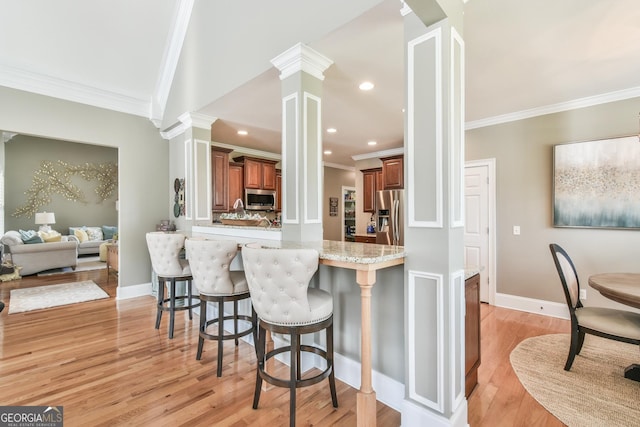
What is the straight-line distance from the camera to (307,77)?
93.7 inches

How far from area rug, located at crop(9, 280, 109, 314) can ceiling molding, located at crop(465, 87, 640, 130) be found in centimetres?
620

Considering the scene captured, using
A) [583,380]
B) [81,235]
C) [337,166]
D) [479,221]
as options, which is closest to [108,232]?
[81,235]

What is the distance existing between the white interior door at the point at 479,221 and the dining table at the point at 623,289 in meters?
1.72

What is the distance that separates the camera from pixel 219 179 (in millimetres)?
5230

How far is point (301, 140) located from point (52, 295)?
4839 mm

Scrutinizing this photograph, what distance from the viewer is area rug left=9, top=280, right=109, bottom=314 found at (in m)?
Result: 3.97

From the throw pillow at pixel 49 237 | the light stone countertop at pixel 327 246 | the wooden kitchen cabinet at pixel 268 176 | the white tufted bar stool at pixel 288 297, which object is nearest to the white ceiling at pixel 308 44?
the wooden kitchen cabinet at pixel 268 176

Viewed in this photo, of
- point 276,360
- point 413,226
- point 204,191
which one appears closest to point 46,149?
point 204,191

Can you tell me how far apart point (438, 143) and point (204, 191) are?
342 centimetres

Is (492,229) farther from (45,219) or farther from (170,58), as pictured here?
(45,219)

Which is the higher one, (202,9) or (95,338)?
(202,9)

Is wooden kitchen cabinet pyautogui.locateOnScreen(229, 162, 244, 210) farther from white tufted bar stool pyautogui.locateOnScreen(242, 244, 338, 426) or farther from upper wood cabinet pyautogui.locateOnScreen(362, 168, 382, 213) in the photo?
white tufted bar stool pyautogui.locateOnScreen(242, 244, 338, 426)

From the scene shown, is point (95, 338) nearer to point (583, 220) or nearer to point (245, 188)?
point (245, 188)

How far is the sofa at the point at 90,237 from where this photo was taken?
761cm
